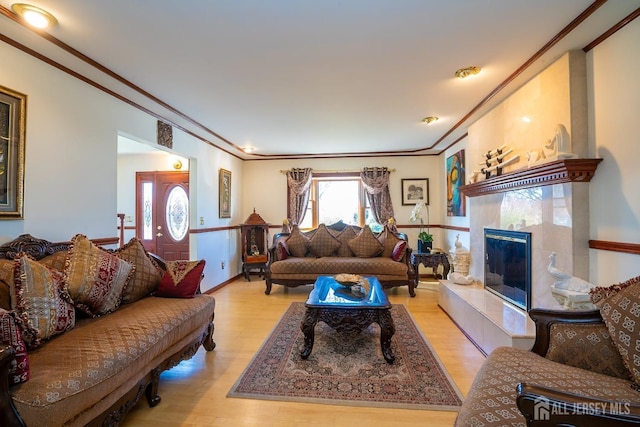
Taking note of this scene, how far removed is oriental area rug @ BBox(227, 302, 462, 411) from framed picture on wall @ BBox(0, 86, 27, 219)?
77.4 inches

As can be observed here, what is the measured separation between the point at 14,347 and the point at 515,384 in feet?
7.03

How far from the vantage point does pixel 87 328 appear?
1771 mm

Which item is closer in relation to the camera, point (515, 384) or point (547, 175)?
point (515, 384)

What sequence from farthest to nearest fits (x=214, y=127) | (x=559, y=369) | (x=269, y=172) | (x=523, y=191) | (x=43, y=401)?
(x=269, y=172), (x=214, y=127), (x=523, y=191), (x=559, y=369), (x=43, y=401)

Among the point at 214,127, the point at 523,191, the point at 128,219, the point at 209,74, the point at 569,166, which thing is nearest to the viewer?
the point at 569,166

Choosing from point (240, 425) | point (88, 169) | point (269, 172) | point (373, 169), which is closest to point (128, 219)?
point (269, 172)

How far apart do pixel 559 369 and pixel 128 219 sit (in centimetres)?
646

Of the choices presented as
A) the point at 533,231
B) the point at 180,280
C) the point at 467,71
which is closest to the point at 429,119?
the point at 467,71

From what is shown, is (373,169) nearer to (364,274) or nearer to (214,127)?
(364,274)

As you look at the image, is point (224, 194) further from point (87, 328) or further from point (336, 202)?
point (87, 328)

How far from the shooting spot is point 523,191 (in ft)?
8.98

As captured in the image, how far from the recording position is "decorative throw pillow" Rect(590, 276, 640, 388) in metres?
1.29

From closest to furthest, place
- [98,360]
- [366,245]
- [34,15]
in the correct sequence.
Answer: [98,360] < [34,15] < [366,245]

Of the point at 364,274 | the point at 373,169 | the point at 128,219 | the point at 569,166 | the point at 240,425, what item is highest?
the point at 373,169
